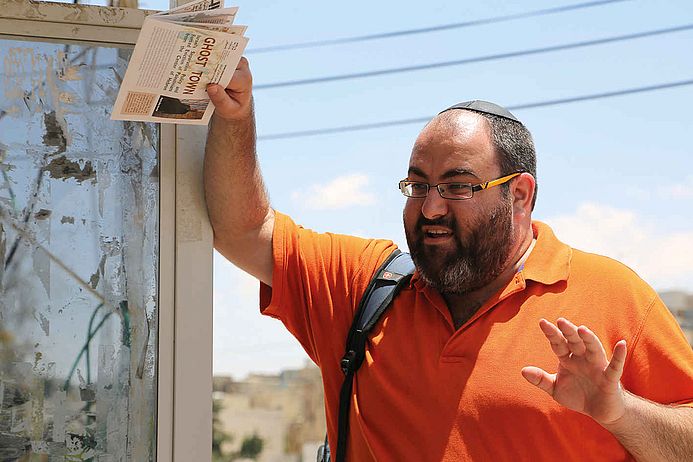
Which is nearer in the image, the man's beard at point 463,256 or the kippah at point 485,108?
the man's beard at point 463,256

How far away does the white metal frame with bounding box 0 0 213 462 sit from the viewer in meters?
1.94

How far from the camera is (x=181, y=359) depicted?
198cm

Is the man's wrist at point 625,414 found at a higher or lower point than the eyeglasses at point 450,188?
lower

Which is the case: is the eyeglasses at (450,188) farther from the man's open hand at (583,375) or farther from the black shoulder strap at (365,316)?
the man's open hand at (583,375)

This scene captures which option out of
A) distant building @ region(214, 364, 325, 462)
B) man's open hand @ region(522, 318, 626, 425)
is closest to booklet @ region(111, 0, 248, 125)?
man's open hand @ region(522, 318, 626, 425)

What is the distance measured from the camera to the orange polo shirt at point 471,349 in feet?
7.25

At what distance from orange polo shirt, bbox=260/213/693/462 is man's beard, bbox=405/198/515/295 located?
0.20 ft

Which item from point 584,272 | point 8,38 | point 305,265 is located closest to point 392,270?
point 305,265

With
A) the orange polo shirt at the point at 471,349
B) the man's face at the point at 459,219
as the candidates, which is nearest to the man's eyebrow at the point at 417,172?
the man's face at the point at 459,219

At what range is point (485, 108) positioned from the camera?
8.54 feet

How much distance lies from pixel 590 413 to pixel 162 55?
1.14m

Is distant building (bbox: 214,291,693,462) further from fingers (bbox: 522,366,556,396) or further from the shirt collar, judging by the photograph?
fingers (bbox: 522,366,556,396)

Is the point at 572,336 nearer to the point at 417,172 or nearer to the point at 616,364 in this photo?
the point at 616,364

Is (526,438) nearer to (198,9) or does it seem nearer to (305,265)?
(305,265)
